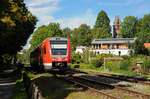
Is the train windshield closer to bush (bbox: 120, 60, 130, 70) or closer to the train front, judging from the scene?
the train front

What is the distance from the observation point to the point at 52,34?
212 ft

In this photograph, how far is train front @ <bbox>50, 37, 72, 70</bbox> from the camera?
20367mm

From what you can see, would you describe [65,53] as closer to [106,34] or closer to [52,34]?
[52,34]

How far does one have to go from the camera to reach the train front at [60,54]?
20367 mm

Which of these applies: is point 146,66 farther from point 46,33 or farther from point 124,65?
point 46,33

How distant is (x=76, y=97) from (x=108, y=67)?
19623mm

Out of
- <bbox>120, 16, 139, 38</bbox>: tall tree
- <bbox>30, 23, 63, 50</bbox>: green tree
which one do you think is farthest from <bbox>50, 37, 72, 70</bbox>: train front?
<bbox>120, 16, 139, 38</bbox>: tall tree

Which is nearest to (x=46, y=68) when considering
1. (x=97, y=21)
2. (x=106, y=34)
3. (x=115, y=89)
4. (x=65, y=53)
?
(x=65, y=53)

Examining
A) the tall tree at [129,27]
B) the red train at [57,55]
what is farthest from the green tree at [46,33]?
the red train at [57,55]

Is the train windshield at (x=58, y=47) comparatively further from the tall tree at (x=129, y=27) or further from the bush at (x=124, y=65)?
the tall tree at (x=129, y=27)

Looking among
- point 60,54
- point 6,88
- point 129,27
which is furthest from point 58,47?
point 129,27

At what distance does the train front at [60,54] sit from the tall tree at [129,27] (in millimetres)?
77230

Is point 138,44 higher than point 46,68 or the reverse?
higher

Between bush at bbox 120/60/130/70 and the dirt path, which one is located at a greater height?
bush at bbox 120/60/130/70
